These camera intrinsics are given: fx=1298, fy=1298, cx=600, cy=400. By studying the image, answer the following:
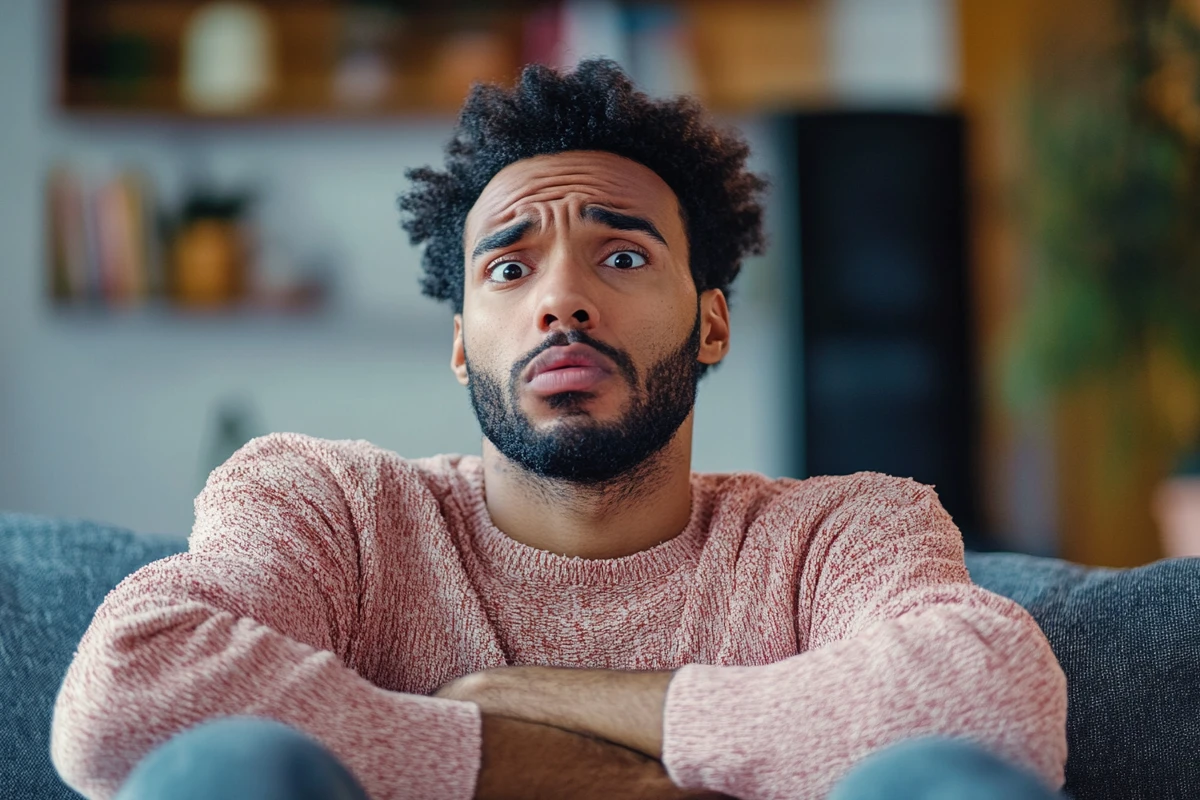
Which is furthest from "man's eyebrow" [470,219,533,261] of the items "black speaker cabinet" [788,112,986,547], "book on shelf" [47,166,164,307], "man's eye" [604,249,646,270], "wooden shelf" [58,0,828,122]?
"book on shelf" [47,166,164,307]

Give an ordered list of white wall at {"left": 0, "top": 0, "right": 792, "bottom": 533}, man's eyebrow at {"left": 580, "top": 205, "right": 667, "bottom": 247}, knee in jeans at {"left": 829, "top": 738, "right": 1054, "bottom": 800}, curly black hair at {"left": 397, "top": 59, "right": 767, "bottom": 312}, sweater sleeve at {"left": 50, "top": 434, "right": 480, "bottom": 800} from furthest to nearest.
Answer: white wall at {"left": 0, "top": 0, "right": 792, "bottom": 533} → curly black hair at {"left": 397, "top": 59, "right": 767, "bottom": 312} → man's eyebrow at {"left": 580, "top": 205, "right": 667, "bottom": 247} → sweater sleeve at {"left": 50, "top": 434, "right": 480, "bottom": 800} → knee in jeans at {"left": 829, "top": 738, "right": 1054, "bottom": 800}

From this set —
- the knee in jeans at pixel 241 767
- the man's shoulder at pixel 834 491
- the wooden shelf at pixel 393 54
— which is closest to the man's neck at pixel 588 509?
the man's shoulder at pixel 834 491

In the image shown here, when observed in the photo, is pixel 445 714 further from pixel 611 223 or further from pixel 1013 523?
pixel 1013 523

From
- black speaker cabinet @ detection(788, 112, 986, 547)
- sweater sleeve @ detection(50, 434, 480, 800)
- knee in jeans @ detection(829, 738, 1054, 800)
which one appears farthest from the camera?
black speaker cabinet @ detection(788, 112, 986, 547)

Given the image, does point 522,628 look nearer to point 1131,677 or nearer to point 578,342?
point 578,342

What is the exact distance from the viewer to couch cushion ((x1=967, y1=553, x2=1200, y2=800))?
4.86ft

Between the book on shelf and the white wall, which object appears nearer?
the book on shelf

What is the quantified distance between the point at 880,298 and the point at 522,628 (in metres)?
2.48

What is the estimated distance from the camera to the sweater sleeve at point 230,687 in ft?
3.83

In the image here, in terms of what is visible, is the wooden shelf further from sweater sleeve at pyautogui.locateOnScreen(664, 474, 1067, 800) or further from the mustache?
sweater sleeve at pyautogui.locateOnScreen(664, 474, 1067, 800)

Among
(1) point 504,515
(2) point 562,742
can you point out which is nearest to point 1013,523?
(1) point 504,515

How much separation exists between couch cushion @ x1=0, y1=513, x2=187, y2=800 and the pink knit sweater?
10.8 inches

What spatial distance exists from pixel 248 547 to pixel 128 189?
8.83 ft

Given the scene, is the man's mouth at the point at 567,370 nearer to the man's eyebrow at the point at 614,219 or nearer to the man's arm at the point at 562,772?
the man's eyebrow at the point at 614,219
